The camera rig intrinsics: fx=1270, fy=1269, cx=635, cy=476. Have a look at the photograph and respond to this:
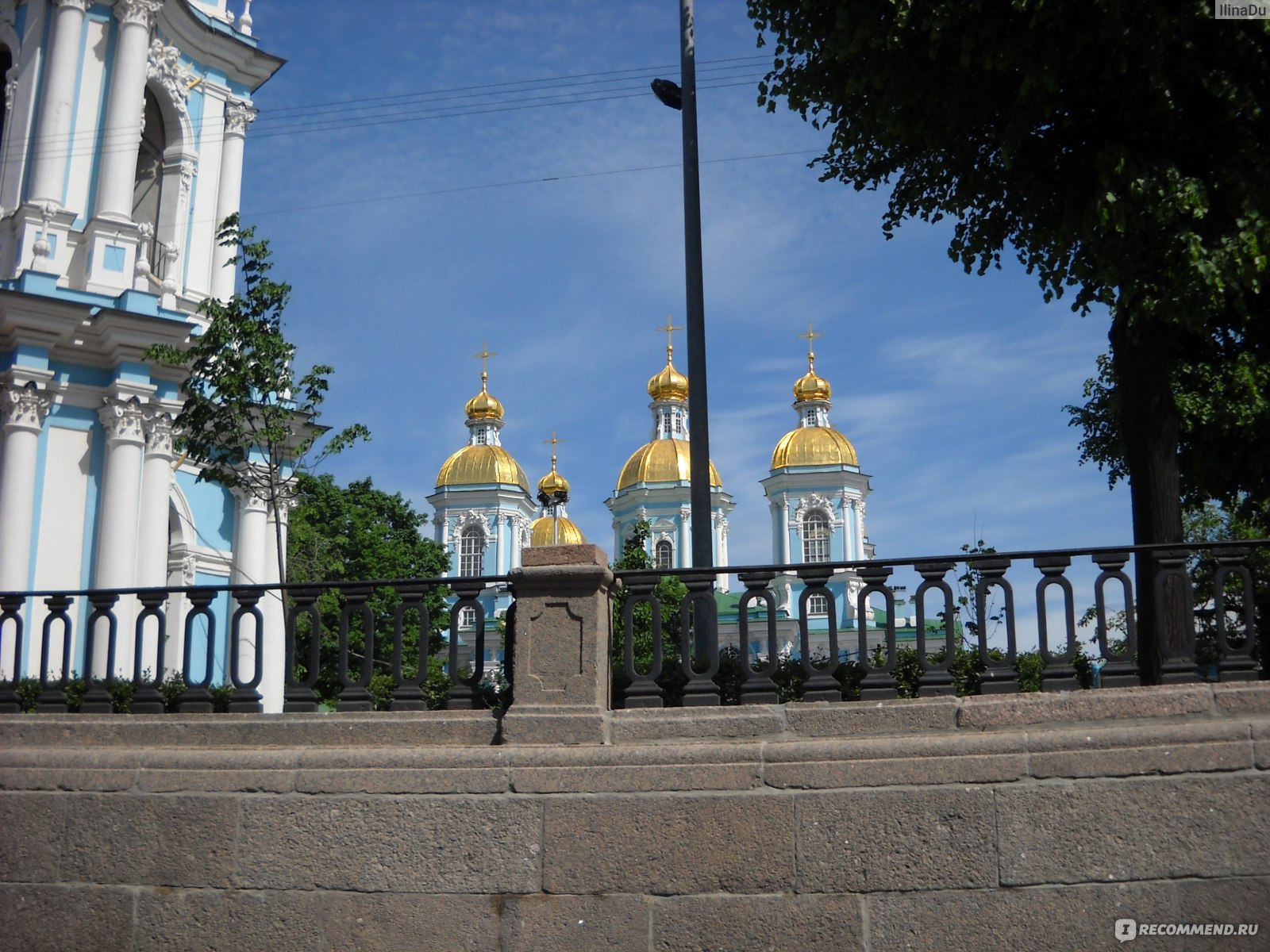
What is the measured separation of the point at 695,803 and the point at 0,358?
50.7 ft

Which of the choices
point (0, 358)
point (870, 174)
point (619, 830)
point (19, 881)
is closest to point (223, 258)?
point (0, 358)

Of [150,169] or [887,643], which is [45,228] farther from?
[887,643]

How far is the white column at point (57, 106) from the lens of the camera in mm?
18969

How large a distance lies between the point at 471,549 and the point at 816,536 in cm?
2143

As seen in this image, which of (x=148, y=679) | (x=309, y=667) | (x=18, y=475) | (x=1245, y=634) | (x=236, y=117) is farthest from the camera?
(x=236, y=117)

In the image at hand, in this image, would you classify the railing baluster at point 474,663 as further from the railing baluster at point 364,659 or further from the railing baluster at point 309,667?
the railing baluster at point 309,667

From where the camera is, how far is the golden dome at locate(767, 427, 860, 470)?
231ft

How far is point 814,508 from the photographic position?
70250mm

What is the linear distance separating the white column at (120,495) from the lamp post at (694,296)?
10708mm

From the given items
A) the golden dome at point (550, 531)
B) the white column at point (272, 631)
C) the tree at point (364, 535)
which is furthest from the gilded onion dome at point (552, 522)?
the white column at point (272, 631)

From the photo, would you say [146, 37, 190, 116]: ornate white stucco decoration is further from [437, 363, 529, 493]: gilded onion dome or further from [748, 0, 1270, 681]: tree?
[437, 363, 529, 493]: gilded onion dome

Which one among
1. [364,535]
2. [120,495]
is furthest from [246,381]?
[364,535]

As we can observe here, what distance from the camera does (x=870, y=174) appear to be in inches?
408

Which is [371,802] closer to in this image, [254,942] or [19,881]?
[254,942]
